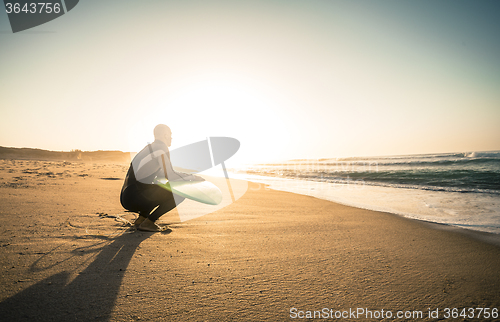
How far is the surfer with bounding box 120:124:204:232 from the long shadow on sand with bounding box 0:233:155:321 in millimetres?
976

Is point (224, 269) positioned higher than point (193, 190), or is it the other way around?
point (193, 190)

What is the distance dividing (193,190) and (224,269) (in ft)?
3.88

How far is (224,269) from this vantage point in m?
1.95

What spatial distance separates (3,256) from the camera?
6.23 feet

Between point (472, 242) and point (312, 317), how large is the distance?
9.15 ft

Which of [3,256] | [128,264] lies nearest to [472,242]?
[128,264]

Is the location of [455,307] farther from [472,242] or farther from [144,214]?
[144,214]

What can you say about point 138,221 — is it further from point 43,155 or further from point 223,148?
point 43,155

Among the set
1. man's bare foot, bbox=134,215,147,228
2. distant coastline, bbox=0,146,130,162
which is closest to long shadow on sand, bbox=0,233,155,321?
man's bare foot, bbox=134,215,147,228

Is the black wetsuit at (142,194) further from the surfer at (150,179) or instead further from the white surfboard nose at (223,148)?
the white surfboard nose at (223,148)

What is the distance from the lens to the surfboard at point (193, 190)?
2.79m

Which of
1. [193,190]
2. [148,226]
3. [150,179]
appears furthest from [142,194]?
[193,190]

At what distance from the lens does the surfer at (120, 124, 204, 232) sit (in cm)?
271

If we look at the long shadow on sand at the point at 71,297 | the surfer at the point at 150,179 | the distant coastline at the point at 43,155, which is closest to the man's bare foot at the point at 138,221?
the surfer at the point at 150,179
